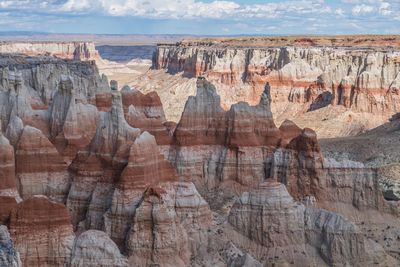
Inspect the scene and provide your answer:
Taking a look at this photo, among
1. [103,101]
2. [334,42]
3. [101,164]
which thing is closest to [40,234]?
[101,164]

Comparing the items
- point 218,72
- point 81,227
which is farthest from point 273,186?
point 218,72

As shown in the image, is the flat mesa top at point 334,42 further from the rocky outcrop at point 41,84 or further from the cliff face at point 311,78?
the rocky outcrop at point 41,84

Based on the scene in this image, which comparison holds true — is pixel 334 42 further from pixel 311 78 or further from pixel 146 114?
pixel 146 114

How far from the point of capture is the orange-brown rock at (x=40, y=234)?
74.8 ft

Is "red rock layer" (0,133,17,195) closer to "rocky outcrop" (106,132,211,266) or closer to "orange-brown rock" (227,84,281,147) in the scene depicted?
"rocky outcrop" (106,132,211,266)

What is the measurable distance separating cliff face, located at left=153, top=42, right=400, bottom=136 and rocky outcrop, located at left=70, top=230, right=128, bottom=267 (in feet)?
183

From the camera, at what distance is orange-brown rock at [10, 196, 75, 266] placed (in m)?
22.8

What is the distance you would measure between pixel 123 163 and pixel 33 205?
5.11 metres

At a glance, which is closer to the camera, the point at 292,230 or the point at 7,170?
the point at 7,170

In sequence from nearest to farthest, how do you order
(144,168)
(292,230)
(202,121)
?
(144,168) → (292,230) → (202,121)

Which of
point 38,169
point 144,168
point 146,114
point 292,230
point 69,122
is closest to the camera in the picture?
point 144,168

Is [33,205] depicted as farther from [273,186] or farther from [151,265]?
[273,186]

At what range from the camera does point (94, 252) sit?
72.6 ft

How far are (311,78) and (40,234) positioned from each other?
71110 mm
